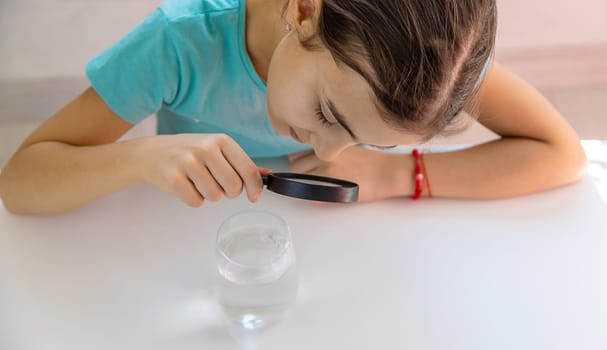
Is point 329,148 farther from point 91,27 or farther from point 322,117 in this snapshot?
point 91,27

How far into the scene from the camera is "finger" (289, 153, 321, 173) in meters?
0.88

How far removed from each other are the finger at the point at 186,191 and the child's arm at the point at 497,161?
0.20 m

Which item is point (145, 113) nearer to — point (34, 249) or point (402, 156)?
point (34, 249)

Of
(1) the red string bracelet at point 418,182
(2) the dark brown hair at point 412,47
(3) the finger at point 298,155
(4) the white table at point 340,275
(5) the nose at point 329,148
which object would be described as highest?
(2) the dark brown hair at point 412,47

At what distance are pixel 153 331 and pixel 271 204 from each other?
23 centimetres

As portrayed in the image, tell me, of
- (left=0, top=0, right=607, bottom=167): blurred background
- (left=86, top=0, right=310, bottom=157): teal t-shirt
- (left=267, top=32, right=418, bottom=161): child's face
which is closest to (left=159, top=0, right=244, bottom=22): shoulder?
(left=86, top=0, right=310, bottom=157): teal t-shirt

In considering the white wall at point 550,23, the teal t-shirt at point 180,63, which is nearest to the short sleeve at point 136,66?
the teal t-shirt at point 180,63

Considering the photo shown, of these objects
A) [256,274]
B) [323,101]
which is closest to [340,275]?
[256,274]

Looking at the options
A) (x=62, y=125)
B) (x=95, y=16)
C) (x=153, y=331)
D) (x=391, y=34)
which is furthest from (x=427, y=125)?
(x=95, y=16)

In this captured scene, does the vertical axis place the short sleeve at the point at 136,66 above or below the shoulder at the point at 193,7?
below

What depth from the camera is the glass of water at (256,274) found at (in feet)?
2.23

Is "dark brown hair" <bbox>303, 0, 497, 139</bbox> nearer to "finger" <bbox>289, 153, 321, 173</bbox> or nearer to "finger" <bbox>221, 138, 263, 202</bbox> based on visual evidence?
"finger" <bbox>221, 138, 263, 202</bbox>

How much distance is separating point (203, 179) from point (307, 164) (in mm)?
209

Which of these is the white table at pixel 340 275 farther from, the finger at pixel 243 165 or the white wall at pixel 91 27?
the white wall at pixel 91 27
